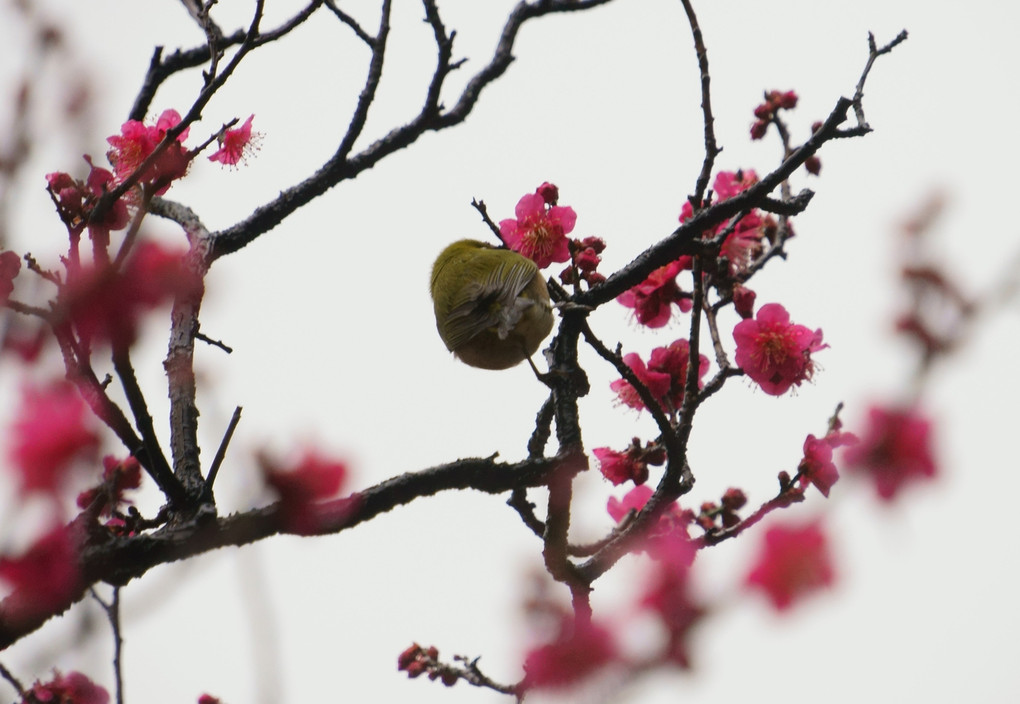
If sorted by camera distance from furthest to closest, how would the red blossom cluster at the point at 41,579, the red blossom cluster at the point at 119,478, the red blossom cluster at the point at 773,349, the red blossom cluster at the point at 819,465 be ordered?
the red blossom cluster at the point at 773,349 < the red blossom cluster at the point at 819,465 < the red blossom cluster at the point at 119,478 < the red blossom cluster at the point at 41,579

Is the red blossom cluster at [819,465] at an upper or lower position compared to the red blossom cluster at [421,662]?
upper

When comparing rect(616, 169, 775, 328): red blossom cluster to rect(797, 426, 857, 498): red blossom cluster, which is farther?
rect(616, 169, 775, 328): red blossom cluster

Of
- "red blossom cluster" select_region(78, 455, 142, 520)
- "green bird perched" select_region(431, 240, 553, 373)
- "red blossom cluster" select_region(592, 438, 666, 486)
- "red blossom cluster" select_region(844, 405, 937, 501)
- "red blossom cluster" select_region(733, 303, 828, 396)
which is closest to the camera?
"red blossom cluster" select_region(844, 405, 937, 501)

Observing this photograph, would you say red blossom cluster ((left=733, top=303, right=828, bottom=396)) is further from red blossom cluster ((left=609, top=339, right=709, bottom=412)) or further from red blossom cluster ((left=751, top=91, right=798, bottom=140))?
red blossom cluster ((left=751, top=91, right=798, bottom=140))

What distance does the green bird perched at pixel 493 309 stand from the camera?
3998mm

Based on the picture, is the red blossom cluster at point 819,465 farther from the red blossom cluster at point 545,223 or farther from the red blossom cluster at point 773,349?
the red blossom cluster at point 545,223

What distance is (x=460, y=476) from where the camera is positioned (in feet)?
7.79

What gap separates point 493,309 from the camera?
4121 mm

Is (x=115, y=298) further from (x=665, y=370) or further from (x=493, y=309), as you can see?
(x=493, y=309)

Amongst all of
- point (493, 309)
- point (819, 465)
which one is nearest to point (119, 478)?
point (493, 309)

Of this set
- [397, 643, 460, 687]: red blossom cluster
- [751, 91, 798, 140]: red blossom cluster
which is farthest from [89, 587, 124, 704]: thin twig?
[751, 91, 798, 140]: red blossom cluster

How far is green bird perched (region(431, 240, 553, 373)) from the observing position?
4.00 metres

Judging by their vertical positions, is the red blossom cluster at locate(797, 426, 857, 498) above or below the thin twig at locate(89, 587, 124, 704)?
above

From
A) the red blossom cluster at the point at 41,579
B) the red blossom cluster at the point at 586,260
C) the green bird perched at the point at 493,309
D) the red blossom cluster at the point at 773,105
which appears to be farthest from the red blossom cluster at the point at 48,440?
the red blossom cluster at the point at 773,105
